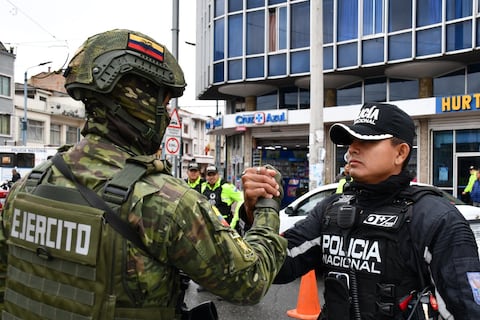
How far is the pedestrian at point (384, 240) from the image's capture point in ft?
5.65

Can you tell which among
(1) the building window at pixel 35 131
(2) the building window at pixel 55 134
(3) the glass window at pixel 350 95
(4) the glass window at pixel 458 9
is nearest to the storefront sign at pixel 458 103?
(4) the glass window at pixel 458 9

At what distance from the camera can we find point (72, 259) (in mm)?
1449

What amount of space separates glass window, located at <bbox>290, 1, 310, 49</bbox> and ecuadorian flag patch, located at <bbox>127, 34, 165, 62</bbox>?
1803cm

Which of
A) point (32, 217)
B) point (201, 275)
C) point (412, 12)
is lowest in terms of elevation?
point (201, 275)

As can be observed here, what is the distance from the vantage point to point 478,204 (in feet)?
43.5

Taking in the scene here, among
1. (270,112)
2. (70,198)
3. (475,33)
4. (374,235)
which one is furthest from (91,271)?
(270,112)

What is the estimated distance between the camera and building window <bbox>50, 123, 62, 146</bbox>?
4522 centimetres

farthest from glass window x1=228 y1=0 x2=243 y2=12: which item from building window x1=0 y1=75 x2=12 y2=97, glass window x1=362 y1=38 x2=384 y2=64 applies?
building window x1=0 y1=75 x2=12 y2=97

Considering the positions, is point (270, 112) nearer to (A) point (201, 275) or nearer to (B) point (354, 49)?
(B) point (354, 49)

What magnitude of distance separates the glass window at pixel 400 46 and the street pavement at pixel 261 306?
1205cm

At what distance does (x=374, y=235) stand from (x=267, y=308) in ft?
13.3

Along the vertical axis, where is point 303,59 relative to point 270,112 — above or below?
above

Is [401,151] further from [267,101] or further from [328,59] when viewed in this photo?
[267,101]

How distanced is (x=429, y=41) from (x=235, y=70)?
8186 millimetres
